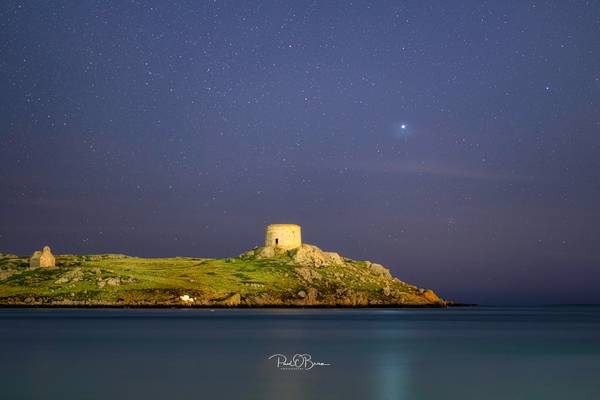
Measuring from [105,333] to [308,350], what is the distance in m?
30.3

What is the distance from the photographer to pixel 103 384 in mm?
38500

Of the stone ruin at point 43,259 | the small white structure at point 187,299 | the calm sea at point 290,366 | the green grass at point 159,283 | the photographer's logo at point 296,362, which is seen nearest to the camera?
the calm sea at point 290,366

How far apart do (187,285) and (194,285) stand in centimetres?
161

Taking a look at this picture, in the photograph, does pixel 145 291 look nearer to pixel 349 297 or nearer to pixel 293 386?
pixel 349 297

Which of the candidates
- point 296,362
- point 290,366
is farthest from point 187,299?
point 290,366

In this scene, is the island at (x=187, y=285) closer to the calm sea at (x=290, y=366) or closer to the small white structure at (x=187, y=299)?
the small white structure at (x=187, y=299)

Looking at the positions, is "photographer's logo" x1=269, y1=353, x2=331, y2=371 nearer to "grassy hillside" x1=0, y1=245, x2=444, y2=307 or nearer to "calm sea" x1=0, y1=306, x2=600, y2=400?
"calm sea" x1=0, y1=306, x2=600, y2=400

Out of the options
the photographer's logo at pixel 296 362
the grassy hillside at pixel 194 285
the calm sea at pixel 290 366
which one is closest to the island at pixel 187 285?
the grassy hillside at pixel 194 285

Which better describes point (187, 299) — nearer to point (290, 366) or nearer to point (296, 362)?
point (296, 362)

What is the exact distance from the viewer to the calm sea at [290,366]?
120 feet

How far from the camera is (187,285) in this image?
564ft

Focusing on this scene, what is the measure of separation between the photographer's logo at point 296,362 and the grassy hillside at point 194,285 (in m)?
107

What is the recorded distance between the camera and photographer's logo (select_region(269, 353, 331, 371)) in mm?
47938

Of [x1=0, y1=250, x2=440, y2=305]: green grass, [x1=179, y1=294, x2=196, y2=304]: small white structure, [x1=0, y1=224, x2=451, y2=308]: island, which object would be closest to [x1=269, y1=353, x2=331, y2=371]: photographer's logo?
[x1=0, y1=224, x2=451, y2=308]: island
